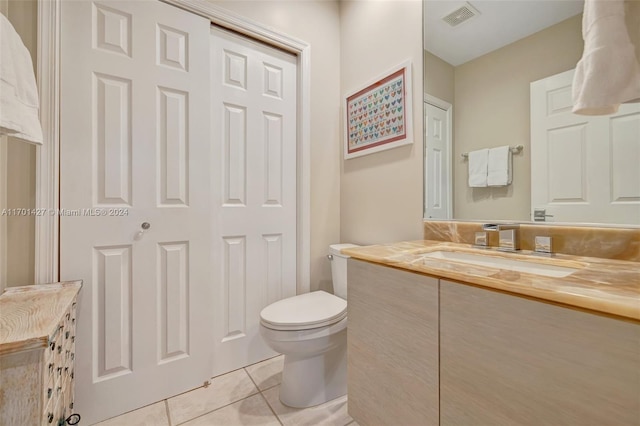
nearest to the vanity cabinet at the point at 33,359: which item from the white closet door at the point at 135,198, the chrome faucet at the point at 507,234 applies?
the white closet door at the point at 135,198

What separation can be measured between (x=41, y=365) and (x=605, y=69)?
170cm

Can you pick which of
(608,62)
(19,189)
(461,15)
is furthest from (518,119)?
(19,189)

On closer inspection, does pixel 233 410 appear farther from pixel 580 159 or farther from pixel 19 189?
pixel 580 159

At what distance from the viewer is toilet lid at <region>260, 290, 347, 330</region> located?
121 cm

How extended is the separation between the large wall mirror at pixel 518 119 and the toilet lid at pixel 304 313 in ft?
2.34

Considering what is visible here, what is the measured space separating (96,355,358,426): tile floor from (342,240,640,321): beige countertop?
818 mm

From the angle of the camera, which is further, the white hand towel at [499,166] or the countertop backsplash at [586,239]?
the white hand towel at [499,166]

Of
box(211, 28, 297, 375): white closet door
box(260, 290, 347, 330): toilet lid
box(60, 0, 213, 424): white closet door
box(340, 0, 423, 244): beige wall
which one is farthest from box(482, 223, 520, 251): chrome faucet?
box(60, 0, 213, 424): white closet door

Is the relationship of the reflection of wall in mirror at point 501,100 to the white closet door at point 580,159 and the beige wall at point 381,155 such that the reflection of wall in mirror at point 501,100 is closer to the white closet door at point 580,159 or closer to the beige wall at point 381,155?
the white closet door at point 580,159

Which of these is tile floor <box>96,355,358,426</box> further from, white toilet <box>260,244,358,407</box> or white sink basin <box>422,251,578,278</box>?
white sink basin <box>422,251,578,278</box>

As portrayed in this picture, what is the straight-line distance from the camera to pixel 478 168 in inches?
49.8

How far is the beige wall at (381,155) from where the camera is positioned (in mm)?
1486

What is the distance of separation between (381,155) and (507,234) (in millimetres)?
841

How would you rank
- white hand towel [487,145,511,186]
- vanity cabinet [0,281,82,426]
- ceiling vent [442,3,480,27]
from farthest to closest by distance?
ceiling vent [442,3,480,27], white hand towel [487,145,511,186], vanity cabinet [0,281,82,426]
